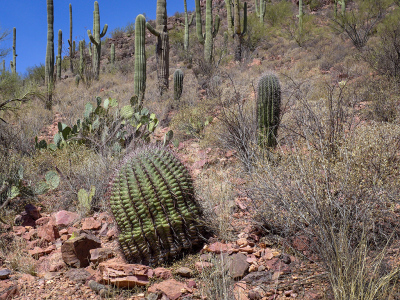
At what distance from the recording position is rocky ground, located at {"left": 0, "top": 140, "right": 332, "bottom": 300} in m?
2.46

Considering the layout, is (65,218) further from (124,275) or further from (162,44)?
(162,44)

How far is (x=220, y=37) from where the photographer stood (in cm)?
2409

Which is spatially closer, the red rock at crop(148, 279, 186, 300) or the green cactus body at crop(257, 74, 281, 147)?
the red rock at crop(148, 279, 186, 300)

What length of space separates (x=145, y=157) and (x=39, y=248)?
1538 millimetres

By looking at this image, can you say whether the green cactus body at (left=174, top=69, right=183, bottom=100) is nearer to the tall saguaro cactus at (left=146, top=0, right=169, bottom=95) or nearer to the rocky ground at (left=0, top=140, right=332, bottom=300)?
the tall saguaro cactus at (left=146, top=0, right=169, bottom=95)

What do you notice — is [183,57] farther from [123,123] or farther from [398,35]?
[123,123]

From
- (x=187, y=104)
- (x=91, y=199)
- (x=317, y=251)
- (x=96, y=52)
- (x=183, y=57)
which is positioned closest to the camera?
(x=317, y=251)

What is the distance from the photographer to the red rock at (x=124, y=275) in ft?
8.75

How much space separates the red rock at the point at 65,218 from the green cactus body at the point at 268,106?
305 cm

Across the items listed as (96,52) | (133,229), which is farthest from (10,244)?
(96,52)

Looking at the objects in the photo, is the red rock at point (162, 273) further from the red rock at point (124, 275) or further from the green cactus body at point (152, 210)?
the green cactus body at point (152, 210)

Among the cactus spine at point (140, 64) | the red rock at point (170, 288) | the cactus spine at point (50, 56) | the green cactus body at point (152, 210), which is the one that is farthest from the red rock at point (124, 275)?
the cactus spine at point (50, 56)

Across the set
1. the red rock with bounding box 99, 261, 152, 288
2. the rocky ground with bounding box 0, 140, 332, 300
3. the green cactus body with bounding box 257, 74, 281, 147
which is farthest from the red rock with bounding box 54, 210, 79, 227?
the green cactus body with bounding box 257, 74, 281, 147

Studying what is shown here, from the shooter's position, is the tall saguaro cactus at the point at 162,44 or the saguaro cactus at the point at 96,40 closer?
the tall saguaro cactus at the point at 162,44
